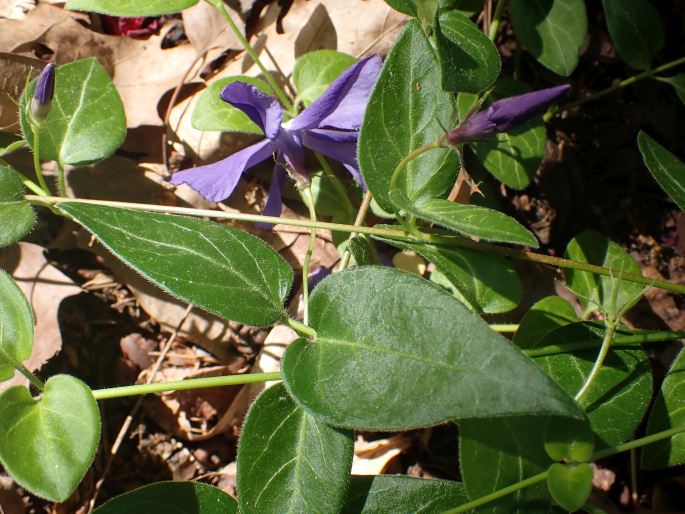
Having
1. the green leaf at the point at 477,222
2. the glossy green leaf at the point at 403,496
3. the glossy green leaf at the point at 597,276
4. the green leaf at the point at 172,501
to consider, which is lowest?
the glossy green leaf at the point at 403,496

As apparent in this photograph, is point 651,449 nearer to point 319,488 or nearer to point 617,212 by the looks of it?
point 319,488

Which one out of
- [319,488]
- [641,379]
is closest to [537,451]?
[641,379]

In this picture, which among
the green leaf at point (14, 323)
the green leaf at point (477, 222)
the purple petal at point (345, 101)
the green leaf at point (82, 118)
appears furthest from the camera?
the green leaf at point (82, 118)

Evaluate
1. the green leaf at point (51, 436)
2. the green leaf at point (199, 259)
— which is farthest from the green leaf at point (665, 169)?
the green leaf at point (51, 436)

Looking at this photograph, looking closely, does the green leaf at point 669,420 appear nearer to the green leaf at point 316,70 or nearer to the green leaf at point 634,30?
the green leaf at point 634,30

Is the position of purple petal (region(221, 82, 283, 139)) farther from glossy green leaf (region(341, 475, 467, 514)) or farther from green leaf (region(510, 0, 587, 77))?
glossy green leaf (region(341, 475, 467, 514))

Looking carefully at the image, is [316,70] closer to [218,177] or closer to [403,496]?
[218,177]

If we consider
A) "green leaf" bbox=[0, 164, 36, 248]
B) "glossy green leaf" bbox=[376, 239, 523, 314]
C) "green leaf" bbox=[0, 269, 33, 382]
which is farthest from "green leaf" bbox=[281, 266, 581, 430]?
"green leaf" bbox=[0, 164, 36, 248]
